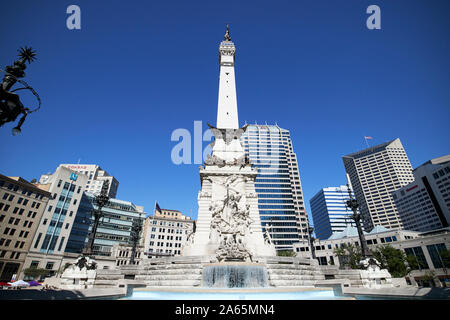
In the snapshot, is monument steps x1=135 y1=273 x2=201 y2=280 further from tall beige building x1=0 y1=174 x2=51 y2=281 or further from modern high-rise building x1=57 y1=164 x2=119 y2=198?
modern high-rise building x1=57 y1=164 x2=119 y2=198

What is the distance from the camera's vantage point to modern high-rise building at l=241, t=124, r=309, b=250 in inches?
3044

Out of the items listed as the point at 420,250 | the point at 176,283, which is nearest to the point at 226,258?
the point at 176,283

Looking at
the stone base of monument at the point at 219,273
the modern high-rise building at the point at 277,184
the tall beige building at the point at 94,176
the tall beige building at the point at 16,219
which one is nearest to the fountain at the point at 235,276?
the stone base of monument at the point at 219,273

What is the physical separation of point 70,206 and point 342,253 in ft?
213

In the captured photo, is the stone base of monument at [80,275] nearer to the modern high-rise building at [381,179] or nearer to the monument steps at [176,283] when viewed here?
the monument steps at [176,283]

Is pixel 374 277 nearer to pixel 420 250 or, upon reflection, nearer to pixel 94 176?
pixel 420 250

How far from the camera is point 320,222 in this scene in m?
136

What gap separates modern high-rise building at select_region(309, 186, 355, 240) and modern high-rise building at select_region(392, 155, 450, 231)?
1091 inches

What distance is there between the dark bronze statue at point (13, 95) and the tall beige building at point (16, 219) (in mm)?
49099

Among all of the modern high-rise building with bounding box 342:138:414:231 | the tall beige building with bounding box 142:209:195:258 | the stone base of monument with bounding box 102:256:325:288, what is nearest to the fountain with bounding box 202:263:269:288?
the stone base of monument with bounding box 102:256:325:288

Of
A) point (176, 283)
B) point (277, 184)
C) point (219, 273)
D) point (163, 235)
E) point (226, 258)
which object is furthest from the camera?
point (277, 184)

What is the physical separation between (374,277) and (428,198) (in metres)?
106

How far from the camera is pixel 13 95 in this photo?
20.6ft
